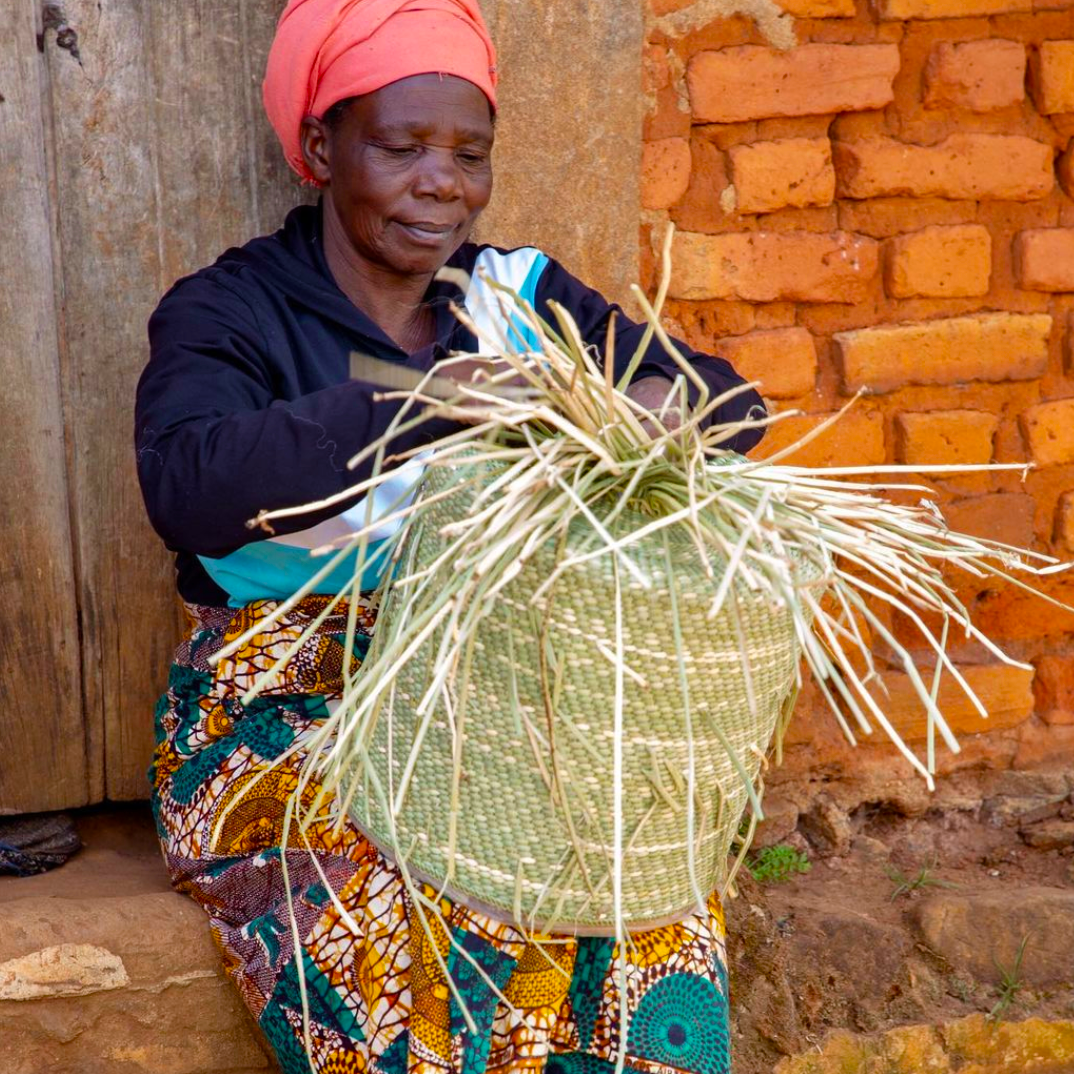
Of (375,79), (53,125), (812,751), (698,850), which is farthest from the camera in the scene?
(812,751)

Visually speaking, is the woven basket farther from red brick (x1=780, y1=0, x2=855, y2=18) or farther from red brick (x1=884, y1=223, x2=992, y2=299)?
red brick (x1=780, y1=0, x2=855, y2=18)

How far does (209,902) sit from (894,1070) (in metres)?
1.11

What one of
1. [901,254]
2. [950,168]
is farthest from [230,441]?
[950,168]

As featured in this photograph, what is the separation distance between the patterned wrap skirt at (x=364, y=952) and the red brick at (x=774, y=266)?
85cm

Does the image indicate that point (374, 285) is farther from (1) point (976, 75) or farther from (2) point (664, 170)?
(1) point (976, 75)

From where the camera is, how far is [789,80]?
8.03ft

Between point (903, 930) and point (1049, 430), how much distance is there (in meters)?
0.92

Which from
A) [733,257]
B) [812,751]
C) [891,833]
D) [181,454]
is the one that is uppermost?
[733,257]

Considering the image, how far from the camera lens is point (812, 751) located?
269 cm

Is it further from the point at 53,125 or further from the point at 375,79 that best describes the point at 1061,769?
the point at 53,125

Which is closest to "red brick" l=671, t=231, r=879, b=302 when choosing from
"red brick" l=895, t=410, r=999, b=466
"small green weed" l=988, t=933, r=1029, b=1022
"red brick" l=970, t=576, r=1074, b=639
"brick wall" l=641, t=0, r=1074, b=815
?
"brick wall" l=641, t=0, r=1074, b=815

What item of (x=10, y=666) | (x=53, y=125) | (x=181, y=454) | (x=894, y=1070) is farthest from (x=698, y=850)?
(x=53, y=125)

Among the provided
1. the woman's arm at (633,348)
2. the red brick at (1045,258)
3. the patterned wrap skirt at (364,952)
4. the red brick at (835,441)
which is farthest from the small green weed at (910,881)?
the red brick at (1045,258)

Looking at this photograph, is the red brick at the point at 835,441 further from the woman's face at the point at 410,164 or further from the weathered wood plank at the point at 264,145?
the weathered wood plank at the point at 264,145
